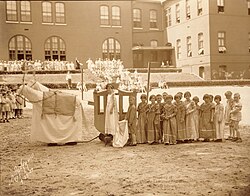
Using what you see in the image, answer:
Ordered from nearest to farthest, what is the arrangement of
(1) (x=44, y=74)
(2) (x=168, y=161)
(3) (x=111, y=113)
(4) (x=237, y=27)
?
1. (4) (x=237, y=27)
2. (2) (x=168, y=161)
3. (3) (x=111, y=113)
4. (1) (x=44, y=74)

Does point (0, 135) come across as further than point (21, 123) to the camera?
No

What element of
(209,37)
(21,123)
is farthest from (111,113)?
(21,123)

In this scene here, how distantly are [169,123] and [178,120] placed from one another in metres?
0.18

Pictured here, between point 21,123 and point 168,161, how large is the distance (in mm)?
5730

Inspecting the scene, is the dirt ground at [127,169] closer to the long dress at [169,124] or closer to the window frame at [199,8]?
the long dress at [169,124]

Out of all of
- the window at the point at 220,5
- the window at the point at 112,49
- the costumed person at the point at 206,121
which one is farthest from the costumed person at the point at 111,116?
the window at the point at 112,49

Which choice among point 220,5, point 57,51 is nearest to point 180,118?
point 220,5

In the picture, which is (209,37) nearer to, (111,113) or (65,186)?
(111,113)

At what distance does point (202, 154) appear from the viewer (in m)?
5.26

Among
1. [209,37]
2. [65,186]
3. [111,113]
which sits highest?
[209,37]

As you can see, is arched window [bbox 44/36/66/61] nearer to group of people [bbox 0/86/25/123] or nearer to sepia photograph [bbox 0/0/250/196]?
group of people [bbox 0/86/25/123]

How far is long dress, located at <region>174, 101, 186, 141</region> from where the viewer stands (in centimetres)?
621

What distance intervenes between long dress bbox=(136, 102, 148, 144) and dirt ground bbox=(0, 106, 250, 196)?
0.90 ft

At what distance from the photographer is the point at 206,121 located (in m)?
6.32
